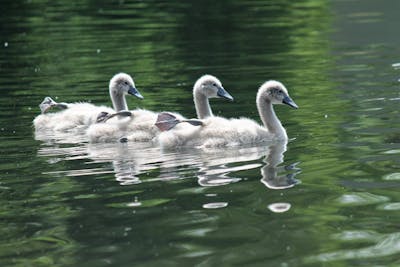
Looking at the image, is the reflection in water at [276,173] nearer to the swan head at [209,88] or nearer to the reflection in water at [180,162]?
the reflection in water at [180,162]

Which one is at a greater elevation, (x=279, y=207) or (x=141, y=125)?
(x=141, y=125)

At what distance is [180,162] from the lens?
11.2 m

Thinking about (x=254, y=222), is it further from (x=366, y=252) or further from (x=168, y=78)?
(x=168, y=78)

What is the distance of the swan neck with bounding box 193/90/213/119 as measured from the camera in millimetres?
13336

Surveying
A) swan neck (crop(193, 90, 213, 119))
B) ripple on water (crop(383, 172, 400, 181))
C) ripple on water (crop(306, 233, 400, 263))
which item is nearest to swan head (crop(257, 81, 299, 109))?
swan neck (crop(193, 90, 213, 119))

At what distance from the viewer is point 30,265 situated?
24.7ft

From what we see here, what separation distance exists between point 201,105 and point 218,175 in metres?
3.23

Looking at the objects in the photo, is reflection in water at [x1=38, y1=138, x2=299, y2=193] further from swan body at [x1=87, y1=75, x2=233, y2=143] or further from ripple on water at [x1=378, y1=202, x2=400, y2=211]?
ripple on water at [x1=378, y1=202, x2=400, y2=211]

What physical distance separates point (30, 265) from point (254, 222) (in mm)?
1815

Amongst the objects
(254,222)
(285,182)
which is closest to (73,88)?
(285,182)

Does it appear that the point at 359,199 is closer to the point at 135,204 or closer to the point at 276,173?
the point at 276,173

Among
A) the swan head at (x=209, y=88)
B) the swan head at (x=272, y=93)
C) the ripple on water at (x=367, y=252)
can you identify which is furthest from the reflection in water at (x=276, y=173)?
the ripple on water at (x=367, y=252)

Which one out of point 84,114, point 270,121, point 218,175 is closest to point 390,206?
point 218,175

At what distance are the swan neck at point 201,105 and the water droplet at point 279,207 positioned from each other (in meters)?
4.59
